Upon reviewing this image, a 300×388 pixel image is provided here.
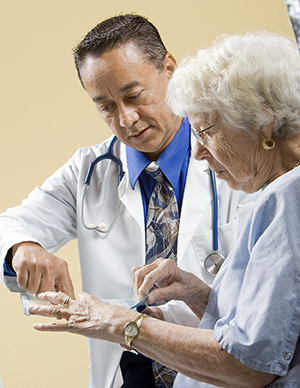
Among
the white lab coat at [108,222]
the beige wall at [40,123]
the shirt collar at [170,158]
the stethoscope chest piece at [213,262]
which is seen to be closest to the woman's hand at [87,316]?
the white lab coat at [108,222]

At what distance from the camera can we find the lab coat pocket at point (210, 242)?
4.34 ft

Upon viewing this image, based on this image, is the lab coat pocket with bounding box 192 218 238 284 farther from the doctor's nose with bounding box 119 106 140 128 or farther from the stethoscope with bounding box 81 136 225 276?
the doctor's nose with bounding box 119 106 140 128

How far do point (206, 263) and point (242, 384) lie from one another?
0.54 meters

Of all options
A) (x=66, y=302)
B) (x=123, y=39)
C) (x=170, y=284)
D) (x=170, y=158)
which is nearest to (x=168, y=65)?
(x=123, y=39)

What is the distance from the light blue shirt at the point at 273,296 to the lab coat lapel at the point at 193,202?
0.49 metres

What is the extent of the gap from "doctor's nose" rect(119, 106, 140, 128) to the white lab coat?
0.64 feet

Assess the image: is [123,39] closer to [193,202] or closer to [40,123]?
[193,202]

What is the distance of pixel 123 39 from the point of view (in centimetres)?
137

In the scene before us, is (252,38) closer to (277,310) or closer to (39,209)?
(277,310)

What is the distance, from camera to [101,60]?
135cm

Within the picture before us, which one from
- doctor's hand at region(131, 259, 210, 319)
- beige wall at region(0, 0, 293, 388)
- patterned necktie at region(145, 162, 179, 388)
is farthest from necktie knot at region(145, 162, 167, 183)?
beige wall at region(0, 0, 293, 388)

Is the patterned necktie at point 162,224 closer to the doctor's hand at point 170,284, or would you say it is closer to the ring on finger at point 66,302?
the doctor's hand at point 170,284

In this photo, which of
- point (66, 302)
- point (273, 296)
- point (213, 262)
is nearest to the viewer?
point (273, 296)

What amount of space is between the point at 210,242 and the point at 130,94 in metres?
Answer: 0.50
